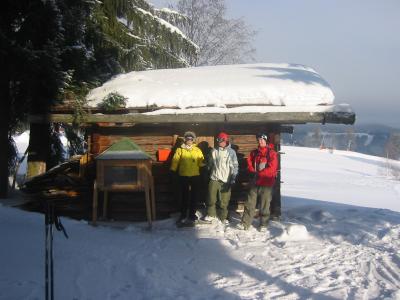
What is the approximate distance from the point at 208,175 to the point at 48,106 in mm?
3547

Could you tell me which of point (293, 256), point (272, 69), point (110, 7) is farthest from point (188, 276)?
point (110, 7)

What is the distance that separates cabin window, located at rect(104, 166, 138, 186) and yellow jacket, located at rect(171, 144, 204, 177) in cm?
82

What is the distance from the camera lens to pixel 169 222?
878 centimetres

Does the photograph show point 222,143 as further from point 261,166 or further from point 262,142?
point 261,166

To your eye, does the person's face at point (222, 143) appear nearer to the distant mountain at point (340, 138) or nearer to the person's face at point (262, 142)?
the person's face at point (262, 142)

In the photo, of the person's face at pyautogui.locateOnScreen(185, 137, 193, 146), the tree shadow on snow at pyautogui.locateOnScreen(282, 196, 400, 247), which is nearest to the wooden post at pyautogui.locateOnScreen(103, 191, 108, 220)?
the person's face at pyautogui.locateOnScreen(185, 137, 193, 146)

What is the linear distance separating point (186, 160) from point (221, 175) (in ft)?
2.48

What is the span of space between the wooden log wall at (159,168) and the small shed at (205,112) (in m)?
0.02

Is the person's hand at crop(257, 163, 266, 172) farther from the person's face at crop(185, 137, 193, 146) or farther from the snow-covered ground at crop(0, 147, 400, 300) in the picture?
the person's face at crop(185, 137, 193, 146)

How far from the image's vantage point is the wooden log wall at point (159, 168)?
9211 mm

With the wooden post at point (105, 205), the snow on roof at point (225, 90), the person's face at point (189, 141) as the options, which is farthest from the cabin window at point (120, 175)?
the snow on roof at point (225, 90)

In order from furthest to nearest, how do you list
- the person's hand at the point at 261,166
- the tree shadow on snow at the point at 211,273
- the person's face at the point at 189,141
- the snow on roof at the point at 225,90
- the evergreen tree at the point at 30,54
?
the person's face at the point at 189,141
the snow on roof at the point at 225,90
the person's hand at the point at 261,166
the evergreen tree at the point at 30,54
the tree shadow on snow at the point at 211,273

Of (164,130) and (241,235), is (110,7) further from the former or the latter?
(241,235)

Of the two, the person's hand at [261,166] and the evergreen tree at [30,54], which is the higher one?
the evergreen tree at [30,54]
